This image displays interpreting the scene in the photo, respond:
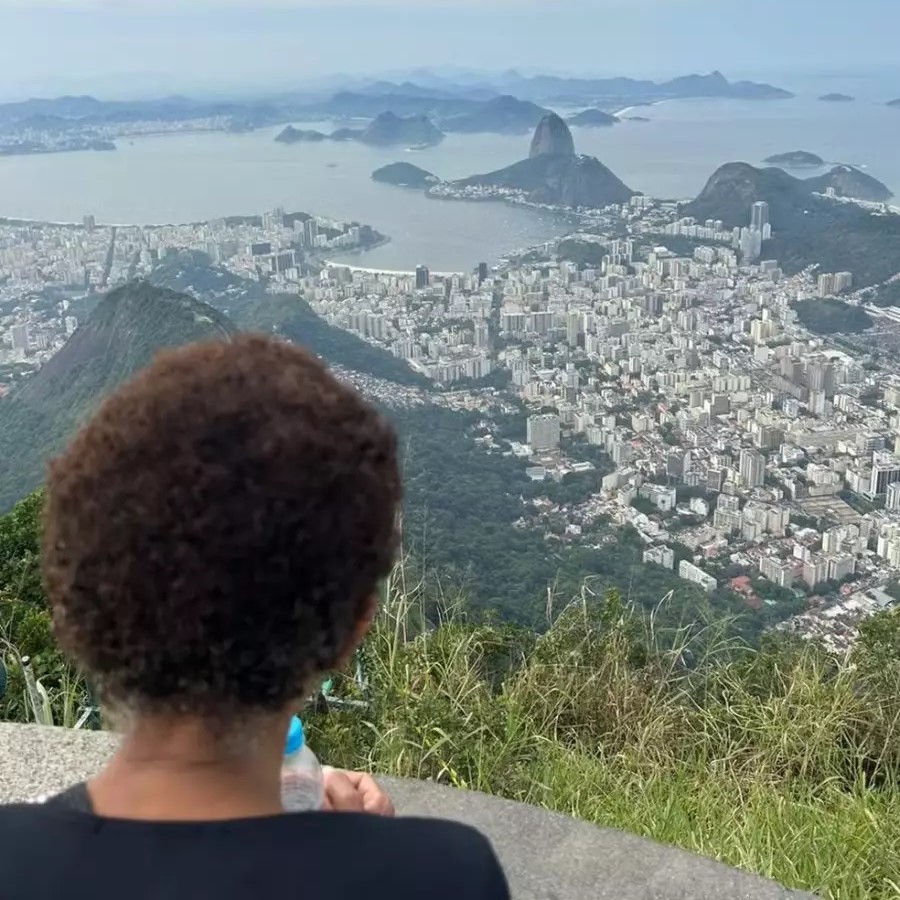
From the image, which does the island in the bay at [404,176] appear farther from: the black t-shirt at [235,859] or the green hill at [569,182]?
the black t-shirt at [235,859]

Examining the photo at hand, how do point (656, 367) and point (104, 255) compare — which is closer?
point (656, 367)

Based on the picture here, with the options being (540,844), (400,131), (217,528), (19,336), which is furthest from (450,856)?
(400,131)

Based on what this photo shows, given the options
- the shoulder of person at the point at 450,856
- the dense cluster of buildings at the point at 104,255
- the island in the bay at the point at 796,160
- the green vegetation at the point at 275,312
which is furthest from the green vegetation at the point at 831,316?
the shoulder of person at the point at 450,856

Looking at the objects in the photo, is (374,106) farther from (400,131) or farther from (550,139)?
(550,139)

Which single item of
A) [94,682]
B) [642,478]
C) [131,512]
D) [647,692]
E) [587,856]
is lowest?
[642,478]

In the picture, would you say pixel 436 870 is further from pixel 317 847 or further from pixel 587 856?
pixel 587 856

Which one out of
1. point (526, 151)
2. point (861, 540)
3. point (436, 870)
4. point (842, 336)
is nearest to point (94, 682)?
point (436, 870)

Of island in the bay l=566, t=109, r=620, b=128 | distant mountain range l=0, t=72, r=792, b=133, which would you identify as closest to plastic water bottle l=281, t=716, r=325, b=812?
distant mountain range l=0, t=72, r=792, b=133

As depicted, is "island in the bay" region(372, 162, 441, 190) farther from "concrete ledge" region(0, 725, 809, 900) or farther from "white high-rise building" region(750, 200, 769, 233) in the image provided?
"concrete ledge" region(0, 725, 809, 900)
